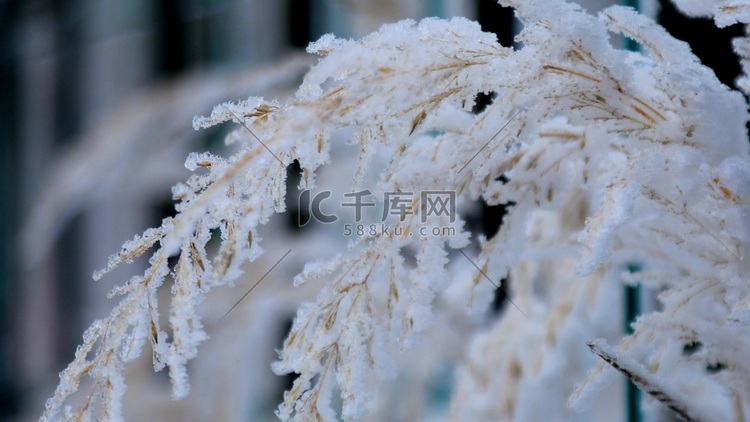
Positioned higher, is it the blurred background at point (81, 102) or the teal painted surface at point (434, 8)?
the teal painted surface at point (434, 8)

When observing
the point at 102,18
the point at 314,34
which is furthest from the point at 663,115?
the point at 102,18

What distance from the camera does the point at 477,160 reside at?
Result: 0.34 metres

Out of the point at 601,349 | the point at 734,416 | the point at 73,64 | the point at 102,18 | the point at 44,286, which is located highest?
the point at 601,349

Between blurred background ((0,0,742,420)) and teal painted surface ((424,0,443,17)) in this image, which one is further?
blurred background ((0,0,742,420))

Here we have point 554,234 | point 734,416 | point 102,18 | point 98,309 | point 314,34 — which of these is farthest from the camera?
point 102,18

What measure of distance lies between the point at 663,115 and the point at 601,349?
114 mm

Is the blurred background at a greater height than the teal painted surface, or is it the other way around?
the teal painted surface

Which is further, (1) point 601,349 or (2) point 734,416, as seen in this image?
(2) point 734,416

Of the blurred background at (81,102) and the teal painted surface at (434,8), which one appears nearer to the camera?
the teal painted surface at (434,8)

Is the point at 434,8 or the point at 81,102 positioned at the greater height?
the point at 434,8

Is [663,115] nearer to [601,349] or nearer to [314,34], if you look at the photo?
[601,349]

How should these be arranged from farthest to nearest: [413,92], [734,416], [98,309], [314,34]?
[98,309], [314,34], [734,416], [413,92]

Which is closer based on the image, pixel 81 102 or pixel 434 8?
pixel 434 8

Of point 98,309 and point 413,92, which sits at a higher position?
point 413,92
